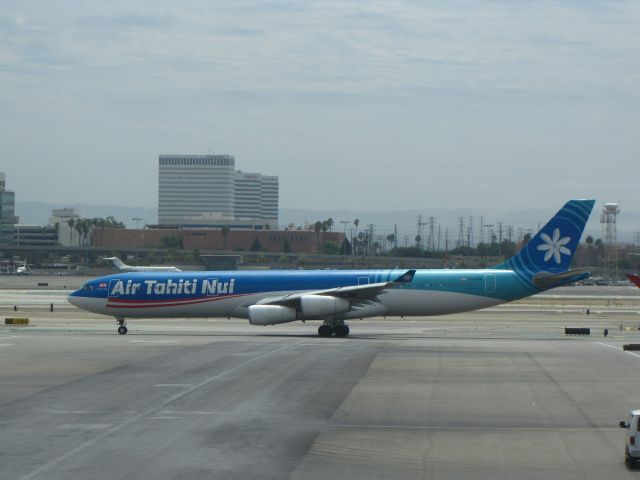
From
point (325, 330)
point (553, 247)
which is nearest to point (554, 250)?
point (553, 247)

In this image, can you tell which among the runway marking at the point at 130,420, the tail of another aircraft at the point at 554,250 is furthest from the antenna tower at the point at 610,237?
the runway marking at the point at 130,420

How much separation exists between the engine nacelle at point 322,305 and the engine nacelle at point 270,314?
0.86 metres

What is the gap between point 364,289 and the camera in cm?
5191

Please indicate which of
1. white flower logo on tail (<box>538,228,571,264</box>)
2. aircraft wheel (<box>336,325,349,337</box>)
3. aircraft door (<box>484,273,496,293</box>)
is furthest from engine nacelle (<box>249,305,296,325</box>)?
white flower logo on tail (<box>538,228,571,264</box>)

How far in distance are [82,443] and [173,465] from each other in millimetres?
3383

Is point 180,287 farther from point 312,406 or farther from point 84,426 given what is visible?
point 84,426

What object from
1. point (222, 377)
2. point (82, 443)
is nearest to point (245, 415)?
point (82, 443)

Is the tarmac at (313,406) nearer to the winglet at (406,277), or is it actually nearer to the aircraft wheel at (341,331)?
the aircraft wheel at (341,331)

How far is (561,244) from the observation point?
53.3 metres

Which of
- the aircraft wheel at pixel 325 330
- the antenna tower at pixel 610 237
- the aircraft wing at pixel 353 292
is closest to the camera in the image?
the aircraft wing at pixel 353 292

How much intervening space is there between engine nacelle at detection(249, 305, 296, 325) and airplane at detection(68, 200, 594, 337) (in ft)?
0.17

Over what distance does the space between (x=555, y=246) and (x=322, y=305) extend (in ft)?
42.1

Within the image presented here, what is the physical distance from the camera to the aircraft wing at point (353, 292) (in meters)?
52.0

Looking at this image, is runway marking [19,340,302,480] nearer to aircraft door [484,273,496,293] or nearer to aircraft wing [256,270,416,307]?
aircraft wing [256,270,416,307]
